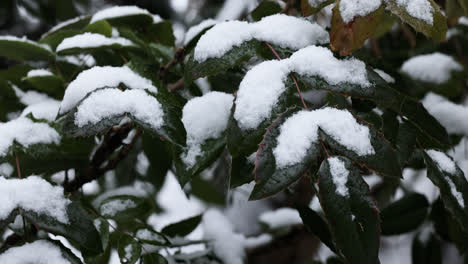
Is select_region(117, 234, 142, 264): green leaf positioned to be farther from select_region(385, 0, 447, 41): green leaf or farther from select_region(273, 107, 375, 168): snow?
select_region(385, 0, 447, 41): green leaf

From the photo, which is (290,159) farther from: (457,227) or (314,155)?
(457,227)

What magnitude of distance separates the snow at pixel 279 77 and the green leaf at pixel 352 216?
0.09 metres

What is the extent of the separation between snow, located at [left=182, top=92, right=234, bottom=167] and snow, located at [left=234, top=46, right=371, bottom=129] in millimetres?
78

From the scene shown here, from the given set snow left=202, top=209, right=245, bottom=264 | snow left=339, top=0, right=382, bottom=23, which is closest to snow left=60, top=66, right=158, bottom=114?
snow left=339, top=0, right=382, bottom=23

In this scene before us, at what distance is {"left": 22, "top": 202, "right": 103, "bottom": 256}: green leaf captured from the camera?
532mm

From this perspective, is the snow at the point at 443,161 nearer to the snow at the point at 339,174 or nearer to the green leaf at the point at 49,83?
the snow at the point at 339,174

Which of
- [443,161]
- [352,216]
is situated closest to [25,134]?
[352,216]

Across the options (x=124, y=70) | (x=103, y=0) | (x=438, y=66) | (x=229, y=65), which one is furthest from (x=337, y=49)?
(x=103, y=0)

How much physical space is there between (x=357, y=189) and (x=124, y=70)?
34cm

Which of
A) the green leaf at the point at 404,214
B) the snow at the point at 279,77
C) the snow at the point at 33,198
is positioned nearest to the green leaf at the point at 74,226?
the snow at the point at 33,198

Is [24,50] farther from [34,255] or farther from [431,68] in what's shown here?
[431,68]

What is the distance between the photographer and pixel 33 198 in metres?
0.54

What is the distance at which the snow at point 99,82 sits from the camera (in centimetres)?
58

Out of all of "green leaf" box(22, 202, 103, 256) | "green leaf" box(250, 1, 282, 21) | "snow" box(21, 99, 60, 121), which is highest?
"green leaf" box(250, 1, 282, 21)
